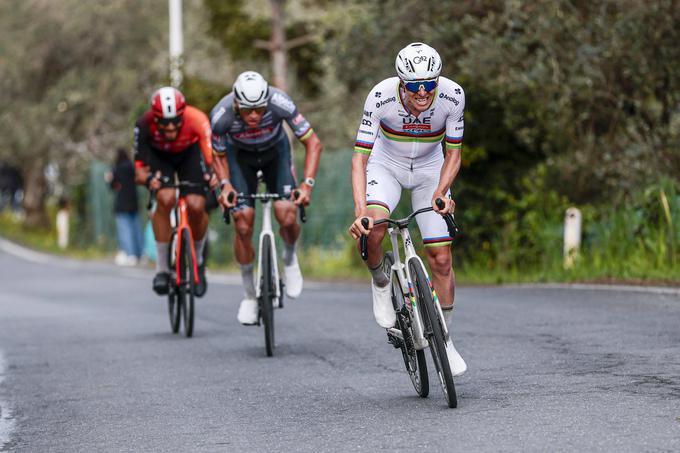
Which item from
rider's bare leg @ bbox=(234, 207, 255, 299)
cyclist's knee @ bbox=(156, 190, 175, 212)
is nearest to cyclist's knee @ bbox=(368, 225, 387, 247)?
rider's bare leg @ bbox=(234, 207, 255, 299)

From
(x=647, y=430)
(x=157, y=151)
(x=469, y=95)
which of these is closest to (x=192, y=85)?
(x=469, y=95)

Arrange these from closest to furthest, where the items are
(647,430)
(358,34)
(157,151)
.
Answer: (647,430) → (157,151) → (358,34)

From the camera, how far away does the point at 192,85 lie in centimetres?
3061

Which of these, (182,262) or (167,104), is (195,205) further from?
(167,104)

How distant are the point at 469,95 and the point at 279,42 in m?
23.5

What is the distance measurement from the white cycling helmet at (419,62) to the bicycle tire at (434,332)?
3.35 feet

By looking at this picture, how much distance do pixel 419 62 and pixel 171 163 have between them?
5.09 meters

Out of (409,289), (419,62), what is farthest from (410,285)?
(419,62)

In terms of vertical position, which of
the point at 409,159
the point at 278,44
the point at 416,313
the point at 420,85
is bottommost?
the point at 416,313

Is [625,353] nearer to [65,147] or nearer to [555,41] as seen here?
[555,41]

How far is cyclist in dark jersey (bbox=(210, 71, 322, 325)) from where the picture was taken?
35.6 ft

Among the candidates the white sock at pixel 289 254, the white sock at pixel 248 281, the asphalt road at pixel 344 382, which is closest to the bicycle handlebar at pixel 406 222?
the asphalt road at pixel 344 382

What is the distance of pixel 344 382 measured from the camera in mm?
9094

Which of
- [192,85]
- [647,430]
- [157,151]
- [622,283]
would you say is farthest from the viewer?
[192,85]
